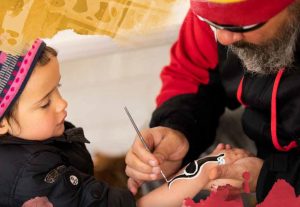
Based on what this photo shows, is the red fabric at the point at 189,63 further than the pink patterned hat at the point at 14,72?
Yes

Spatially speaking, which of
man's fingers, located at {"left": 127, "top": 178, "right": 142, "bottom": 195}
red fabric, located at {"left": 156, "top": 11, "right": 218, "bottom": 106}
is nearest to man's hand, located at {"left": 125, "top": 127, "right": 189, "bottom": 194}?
man's fingers, located at {"left": 127, "top": 178, "right": 142, "bottom": 195}

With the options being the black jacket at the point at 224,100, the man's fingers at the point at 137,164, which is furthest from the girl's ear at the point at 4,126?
the black jacket at the point at 224,100

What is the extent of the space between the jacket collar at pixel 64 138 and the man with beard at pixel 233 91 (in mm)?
85

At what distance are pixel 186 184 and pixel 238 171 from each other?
77 mm

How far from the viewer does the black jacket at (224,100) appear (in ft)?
2.07

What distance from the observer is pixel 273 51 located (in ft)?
1.94

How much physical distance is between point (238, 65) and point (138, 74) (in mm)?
228

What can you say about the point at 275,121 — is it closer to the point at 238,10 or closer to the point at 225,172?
the point at 225,172

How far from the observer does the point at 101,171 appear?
2.11 feet

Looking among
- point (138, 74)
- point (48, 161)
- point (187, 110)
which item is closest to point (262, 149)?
point (187, 110)

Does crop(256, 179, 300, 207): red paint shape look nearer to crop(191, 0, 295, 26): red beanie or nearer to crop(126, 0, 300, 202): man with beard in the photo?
crop(126, 0, 300, 202): man with beard

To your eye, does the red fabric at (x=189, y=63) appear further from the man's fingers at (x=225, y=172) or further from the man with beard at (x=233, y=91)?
the man's fingers at (x=225, y=172)

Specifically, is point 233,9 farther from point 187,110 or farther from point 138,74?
point 138,74

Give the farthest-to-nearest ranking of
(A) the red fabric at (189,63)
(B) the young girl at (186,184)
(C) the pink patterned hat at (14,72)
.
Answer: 1. (A) the red fabric at (189,63)
2. (B) the young girl at (186,184)
3. (C) the pink patterned hat at (14,72)
